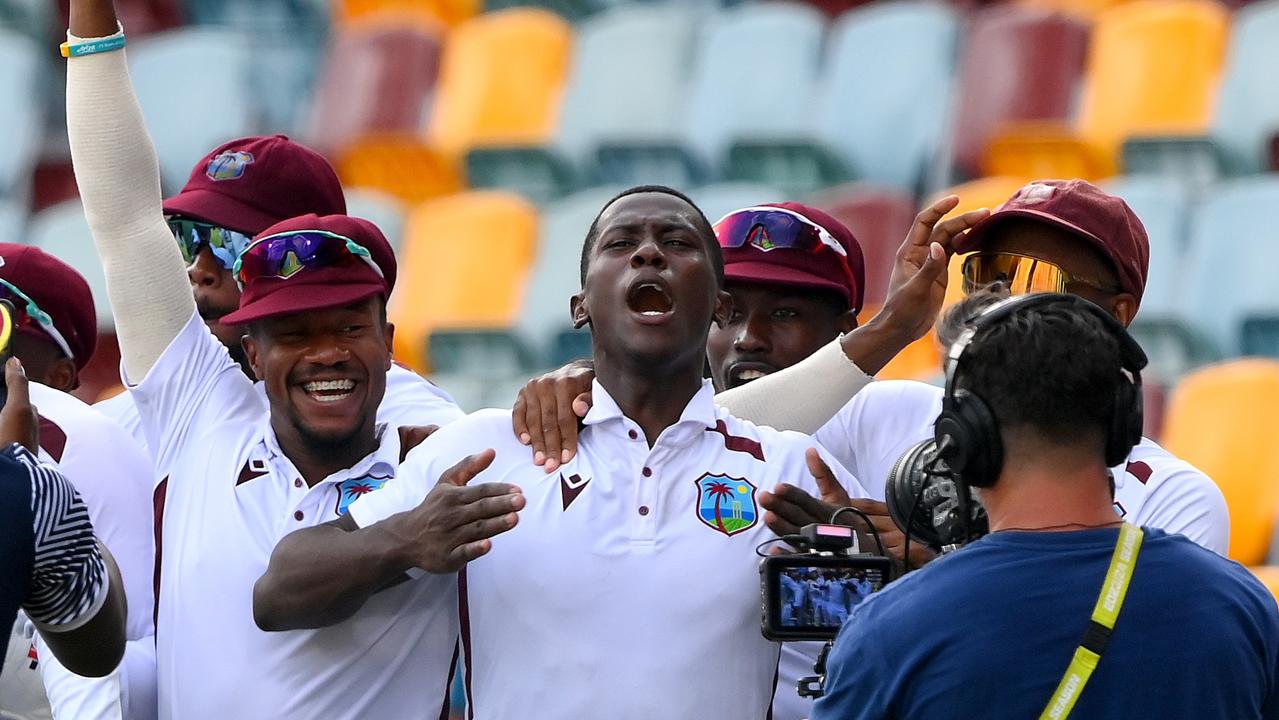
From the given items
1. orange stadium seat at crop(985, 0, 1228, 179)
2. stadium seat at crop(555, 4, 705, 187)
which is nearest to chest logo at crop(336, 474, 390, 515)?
orange stadium seat at crop(985, 0, 1228, 179)

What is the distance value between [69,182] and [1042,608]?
7.28 meters

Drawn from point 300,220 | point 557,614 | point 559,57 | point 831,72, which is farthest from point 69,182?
point 557,614

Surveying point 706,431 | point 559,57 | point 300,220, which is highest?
point 300,220

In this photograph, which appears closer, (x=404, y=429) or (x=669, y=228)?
(x=669, y=228)

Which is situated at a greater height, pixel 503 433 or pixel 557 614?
pixel 503 433

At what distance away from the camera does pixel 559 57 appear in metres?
8.36

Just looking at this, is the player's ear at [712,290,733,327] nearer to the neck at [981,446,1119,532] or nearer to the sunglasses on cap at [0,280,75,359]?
the neck at [981,446,1119,532]

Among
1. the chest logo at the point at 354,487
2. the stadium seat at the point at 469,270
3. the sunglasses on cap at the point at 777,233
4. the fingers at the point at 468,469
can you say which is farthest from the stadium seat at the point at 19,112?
the fingers at the point at 468,469

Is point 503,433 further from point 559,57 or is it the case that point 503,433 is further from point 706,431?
point 559,57

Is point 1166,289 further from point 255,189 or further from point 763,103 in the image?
point 255,189

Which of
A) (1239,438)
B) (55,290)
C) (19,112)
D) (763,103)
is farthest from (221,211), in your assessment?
(19,112)

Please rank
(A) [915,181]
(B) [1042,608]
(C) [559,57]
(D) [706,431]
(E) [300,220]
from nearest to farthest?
(B) [1042,608], (D) [706,431], (E) [300,220], (A) [915,181], (C) [559,57]

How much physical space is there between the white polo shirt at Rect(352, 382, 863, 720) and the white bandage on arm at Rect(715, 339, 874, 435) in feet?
0.74

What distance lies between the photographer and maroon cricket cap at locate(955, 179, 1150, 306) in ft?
9.34
